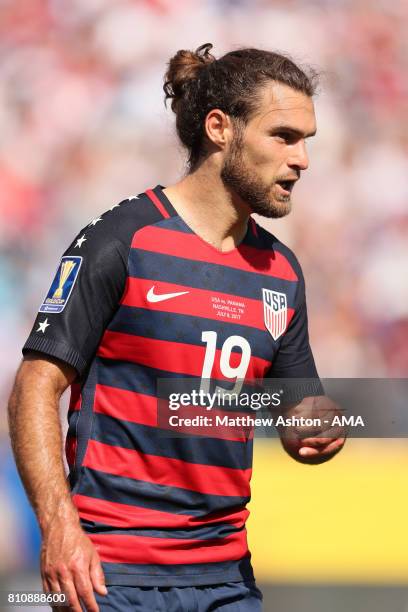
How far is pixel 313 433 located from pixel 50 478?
763 mm

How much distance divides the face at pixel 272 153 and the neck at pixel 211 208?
32 millimetres

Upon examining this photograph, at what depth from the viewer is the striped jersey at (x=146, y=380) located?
2.18 metres

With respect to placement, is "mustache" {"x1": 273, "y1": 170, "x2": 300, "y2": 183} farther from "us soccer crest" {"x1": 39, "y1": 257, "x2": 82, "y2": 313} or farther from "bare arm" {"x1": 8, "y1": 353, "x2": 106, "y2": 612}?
"bare arm" {"x1": 8, "y1": 353, "x2": 106, "y2": 612}

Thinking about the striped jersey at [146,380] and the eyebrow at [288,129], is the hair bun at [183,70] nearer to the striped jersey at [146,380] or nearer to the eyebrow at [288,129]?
the eyebrow at [288,129]

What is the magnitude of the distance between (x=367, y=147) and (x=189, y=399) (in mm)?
3066

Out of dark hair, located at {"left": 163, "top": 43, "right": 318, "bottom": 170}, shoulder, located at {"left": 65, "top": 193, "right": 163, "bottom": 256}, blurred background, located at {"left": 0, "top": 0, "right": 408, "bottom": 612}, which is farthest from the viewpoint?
blurred background, located at {"left": 0, "top": 0, "right": 408, "bottom": 612}

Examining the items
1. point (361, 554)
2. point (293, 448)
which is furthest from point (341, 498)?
point (293, 448)

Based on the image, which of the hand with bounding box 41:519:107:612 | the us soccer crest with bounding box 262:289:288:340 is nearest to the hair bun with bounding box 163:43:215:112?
the us soccer crest with bounding box 262:289:288:340

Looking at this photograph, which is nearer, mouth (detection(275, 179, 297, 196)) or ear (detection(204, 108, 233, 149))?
mouth (detection(275, 179, 297, 196))

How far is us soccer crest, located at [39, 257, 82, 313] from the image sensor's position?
2170 millimetres

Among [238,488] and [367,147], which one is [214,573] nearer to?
[238,488]

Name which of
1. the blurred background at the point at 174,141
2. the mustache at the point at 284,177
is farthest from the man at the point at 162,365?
the blurred background at the point at 174,141

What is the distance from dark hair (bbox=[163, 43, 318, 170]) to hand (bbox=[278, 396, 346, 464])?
67 cm

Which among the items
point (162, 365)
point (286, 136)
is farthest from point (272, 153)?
point (162, 365)
